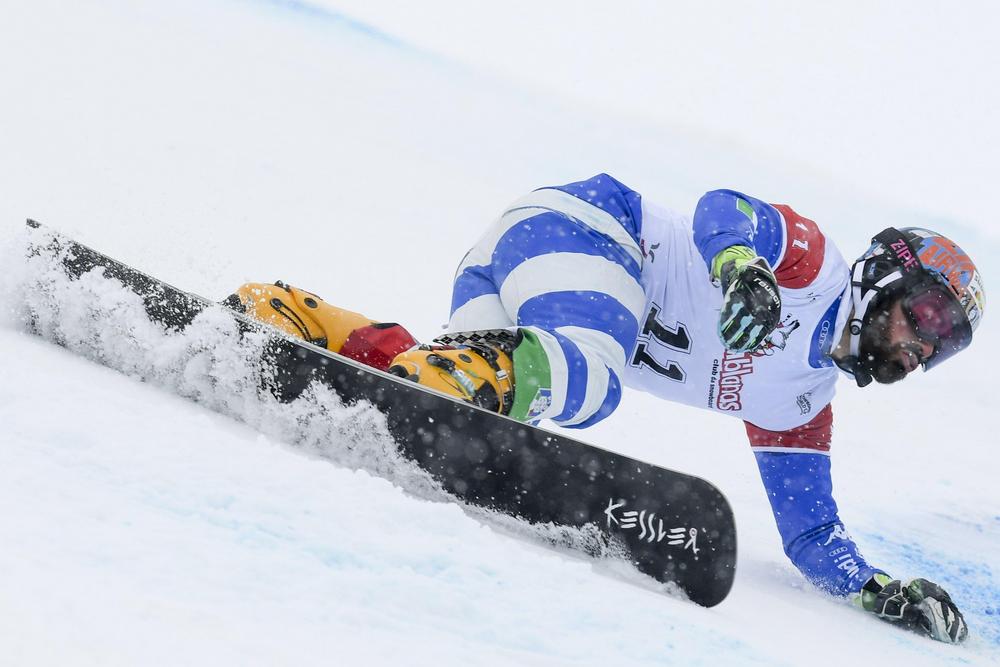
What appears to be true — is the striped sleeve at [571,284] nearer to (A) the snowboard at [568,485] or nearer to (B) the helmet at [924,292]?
(A) the snowboard at [568,485]

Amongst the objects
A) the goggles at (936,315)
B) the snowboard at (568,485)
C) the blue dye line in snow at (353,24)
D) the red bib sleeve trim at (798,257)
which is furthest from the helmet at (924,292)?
the blue dye line in snow at (353,24)

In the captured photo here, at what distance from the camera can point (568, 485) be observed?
177 cm

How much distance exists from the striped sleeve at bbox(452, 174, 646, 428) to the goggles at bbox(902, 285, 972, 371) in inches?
27.6

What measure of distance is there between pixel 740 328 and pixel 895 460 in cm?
344

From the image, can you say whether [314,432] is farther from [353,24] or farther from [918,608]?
[353,24]

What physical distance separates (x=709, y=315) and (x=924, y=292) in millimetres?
543

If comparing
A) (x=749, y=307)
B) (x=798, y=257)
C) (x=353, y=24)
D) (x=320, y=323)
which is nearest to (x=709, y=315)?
(x=798, y=257)

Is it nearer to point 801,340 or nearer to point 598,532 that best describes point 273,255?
point 801,340

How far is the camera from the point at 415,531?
4.47 feet

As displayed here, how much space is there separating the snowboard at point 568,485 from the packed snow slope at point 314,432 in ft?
0.21

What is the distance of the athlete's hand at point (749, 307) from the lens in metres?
1.91

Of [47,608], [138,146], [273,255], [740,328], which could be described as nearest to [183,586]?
[47,608]

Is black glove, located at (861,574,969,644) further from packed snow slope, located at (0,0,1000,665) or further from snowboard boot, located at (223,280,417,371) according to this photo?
snowboard boot, located at (223,280,417,371)

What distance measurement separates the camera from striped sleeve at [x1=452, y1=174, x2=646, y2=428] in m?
2.00
